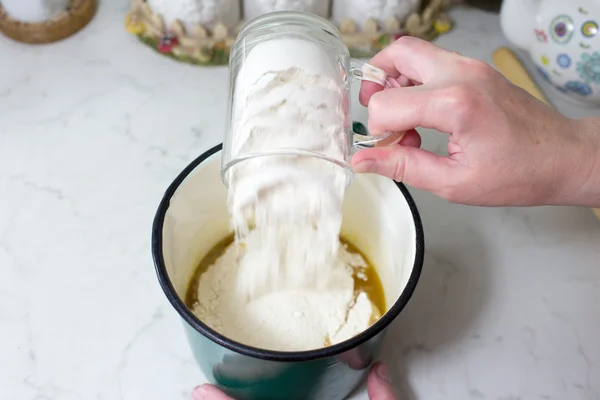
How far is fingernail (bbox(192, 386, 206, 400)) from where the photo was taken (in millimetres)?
521

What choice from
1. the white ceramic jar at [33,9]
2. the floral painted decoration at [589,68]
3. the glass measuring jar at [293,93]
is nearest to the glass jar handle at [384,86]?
the glass measuring jar at [293,93]

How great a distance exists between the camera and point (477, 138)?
430 millimetres

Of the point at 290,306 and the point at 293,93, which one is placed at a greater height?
the point at 293,93

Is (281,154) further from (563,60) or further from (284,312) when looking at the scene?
(563,60)

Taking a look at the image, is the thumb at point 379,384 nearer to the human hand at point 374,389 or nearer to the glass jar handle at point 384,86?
the human hand at point 374,389

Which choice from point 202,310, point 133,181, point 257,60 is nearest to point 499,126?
point 257,60

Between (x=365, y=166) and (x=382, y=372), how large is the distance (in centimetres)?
21

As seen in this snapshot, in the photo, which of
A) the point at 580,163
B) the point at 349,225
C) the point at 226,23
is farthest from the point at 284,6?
the point at 580,163

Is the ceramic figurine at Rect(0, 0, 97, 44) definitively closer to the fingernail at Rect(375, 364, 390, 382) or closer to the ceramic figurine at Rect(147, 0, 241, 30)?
the ceramic figurine at Rect(147, 0, 241, 30)

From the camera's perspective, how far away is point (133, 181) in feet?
2.24

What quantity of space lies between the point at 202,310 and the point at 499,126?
0.29 metres

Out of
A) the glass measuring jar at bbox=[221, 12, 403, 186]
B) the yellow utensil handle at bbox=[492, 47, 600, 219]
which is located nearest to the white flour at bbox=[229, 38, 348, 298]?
the glass measuring jar at bbox=[221, 12, 403, 186]

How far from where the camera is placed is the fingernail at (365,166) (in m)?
0.44

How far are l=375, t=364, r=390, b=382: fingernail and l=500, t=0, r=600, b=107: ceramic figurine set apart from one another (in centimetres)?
41
